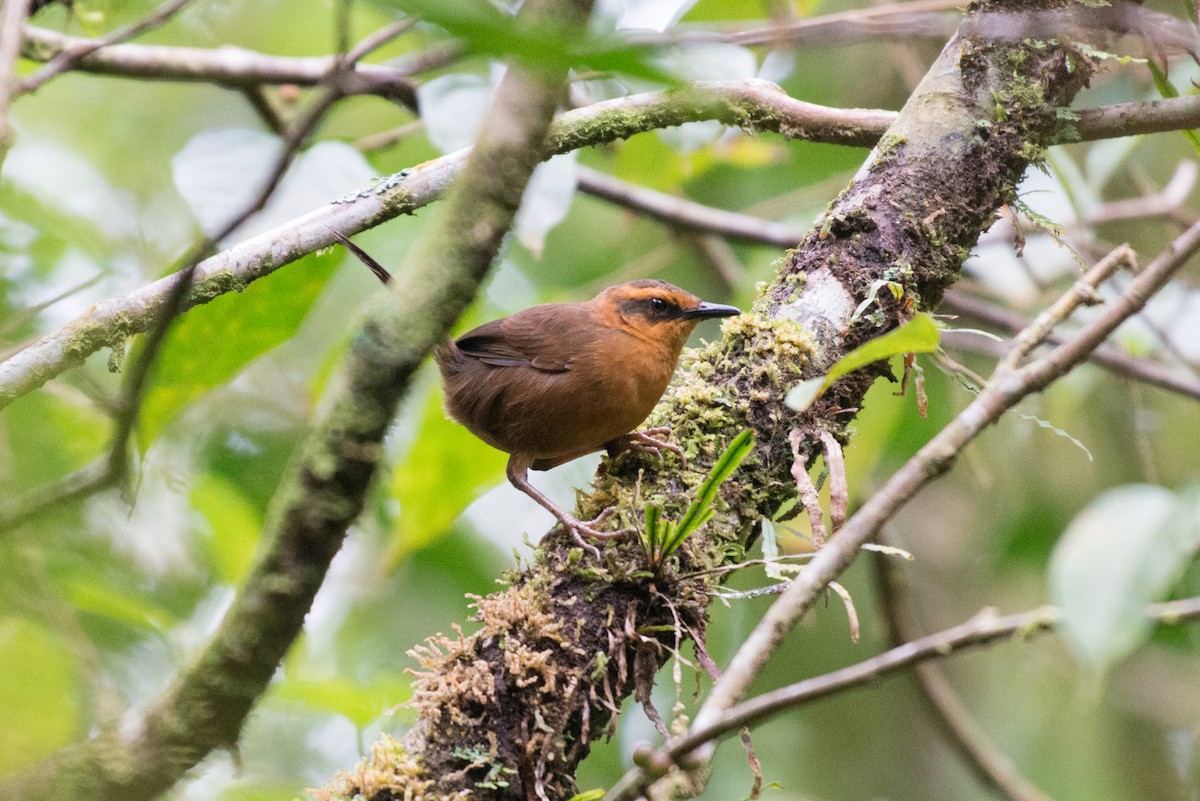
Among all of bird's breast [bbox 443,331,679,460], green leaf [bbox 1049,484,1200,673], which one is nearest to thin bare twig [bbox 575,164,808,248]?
bird's breast [bbox 443,331,679,460]

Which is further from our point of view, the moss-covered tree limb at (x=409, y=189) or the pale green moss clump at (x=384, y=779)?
the moss-covered tree limb at (x=409, y=189)

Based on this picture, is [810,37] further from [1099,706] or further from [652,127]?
[1099,706]

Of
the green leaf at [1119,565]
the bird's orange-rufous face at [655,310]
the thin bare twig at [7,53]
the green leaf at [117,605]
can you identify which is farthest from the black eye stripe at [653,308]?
the green leaf at [1119,565]

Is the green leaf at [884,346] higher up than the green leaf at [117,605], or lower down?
higher up

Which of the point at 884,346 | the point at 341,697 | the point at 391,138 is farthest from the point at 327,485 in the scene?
the point at 391,138

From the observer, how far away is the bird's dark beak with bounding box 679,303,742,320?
3896 mm

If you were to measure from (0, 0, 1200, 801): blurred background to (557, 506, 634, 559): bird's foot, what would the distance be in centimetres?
18

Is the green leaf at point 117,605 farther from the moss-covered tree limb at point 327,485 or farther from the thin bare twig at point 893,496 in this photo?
the thin bare twig at point 893,496

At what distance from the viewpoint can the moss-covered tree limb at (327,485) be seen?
4.71ft

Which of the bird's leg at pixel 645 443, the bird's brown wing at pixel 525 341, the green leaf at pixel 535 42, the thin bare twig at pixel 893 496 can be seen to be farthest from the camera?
the bird's brown wing at pixel 525 341

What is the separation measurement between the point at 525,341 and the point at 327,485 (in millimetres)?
2606

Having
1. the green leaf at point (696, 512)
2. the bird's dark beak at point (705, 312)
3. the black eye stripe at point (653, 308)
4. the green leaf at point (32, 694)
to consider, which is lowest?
the green leaf at point (32, 694)

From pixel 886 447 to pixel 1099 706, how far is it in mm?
2561

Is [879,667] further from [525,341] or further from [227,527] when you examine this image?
[227,527]
